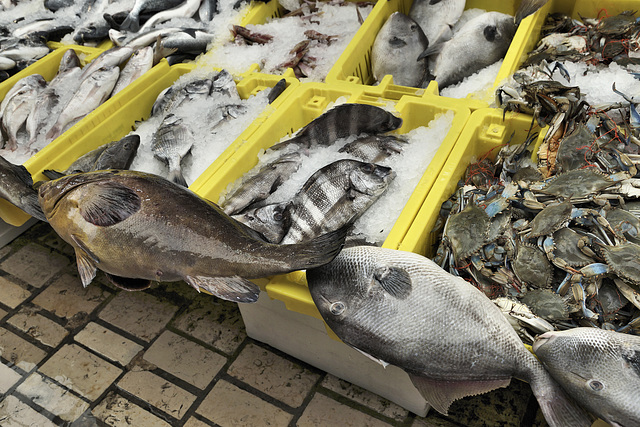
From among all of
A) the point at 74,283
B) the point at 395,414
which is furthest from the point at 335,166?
the point at 74,283

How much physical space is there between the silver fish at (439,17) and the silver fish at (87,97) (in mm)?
2680

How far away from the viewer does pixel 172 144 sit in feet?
9.71

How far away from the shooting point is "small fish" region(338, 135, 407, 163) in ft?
8.82

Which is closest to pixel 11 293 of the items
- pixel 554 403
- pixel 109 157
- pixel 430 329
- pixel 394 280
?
pixel 109 157

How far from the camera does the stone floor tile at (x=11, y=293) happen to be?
3237 millimetres

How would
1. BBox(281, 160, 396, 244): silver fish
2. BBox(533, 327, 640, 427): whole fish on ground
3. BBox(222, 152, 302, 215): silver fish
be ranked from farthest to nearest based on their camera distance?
BBox(222, 152, 302, 215): silver fish, BBox(281, 160, 396, 244): silver fish, BBox(533, 327, 640, 427): whole fish on ground

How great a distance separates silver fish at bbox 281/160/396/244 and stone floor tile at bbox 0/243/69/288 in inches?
90.9

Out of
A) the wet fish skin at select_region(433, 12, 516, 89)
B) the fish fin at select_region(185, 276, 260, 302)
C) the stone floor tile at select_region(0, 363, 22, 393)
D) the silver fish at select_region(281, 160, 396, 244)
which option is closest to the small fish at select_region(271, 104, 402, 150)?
the silver fish at select_region(281, 160, 396, 244)

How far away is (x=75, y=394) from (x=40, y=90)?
2562 mm

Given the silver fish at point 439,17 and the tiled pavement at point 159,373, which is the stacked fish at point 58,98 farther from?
the silver fish at point 439,17

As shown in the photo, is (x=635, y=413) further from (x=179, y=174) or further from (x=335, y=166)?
(x=179, y=174)

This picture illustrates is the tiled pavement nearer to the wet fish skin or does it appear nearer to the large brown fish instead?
the large brown fish

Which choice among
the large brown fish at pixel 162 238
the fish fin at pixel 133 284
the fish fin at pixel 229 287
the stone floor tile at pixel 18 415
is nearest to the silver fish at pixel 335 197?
the large brown fish at pixel 162 238

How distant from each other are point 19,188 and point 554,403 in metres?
2.96
